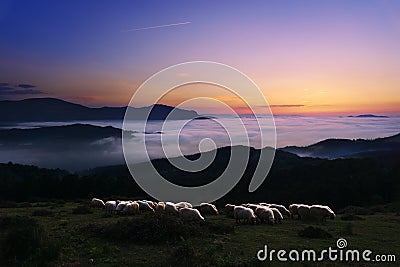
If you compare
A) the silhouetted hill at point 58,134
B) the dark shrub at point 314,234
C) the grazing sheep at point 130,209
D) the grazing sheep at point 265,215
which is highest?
the silhouetted hill at point 58,134

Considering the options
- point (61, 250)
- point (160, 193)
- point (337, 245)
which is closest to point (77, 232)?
point (61, 250)

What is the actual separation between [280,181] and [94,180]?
32389 mm

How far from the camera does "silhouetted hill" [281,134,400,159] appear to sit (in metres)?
85.1

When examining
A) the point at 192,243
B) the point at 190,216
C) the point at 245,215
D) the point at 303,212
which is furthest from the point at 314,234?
the point at 303,212

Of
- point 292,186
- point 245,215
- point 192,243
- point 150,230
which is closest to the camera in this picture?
point 192,243

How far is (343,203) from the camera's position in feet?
152

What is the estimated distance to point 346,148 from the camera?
95.1m

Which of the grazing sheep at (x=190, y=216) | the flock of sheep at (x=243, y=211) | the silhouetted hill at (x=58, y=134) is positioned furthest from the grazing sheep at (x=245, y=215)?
the silhouetted hill at (x=58, y=134)

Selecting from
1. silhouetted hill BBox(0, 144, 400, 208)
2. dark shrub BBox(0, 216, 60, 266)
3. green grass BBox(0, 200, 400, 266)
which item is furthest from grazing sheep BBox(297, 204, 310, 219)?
silhouetted hill BBox(0, 144, 400, 208)

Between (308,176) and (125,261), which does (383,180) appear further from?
(125,261)

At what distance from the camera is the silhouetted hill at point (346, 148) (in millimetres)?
85125

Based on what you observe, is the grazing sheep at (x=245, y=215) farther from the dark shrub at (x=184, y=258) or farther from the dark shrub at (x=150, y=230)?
the dark shrub at (x=184, y=258)

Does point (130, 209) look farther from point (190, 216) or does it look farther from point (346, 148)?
point (346, 148)

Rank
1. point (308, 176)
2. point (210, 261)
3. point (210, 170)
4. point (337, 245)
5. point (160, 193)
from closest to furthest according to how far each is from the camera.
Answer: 1. point (210, 261)
2. point (337, 245)
3. point (160, 193)
4. point (308, 176)
5. point (210, 170)
